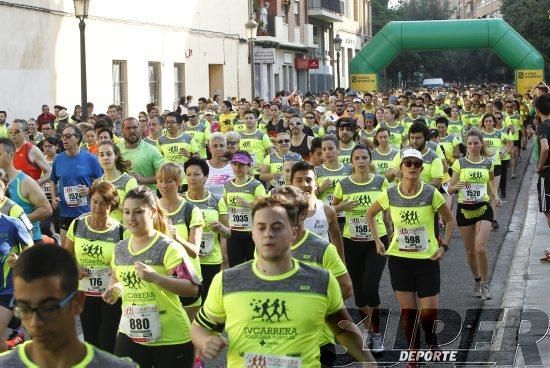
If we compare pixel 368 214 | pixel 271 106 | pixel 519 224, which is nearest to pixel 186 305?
pixel 368 214

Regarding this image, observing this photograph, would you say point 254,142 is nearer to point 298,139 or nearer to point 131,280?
point 298,139

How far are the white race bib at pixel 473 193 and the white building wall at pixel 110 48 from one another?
45.2 ft

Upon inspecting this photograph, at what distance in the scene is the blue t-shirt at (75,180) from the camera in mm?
11578

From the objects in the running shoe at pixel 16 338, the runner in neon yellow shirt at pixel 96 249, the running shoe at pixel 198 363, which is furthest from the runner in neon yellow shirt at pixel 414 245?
the running shoe at pixel 16 338

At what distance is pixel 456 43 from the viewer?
142 ft

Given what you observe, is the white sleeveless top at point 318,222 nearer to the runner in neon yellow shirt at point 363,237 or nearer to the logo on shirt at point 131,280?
the runner in neon yellow shirt at point 363,237

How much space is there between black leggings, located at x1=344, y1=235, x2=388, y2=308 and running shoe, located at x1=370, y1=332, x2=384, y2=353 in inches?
9.6

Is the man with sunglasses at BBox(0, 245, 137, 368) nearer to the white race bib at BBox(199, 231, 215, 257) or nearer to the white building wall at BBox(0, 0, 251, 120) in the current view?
the white race bib at BBox(199, 231, 215, 257)

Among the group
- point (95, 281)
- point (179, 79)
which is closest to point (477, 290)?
point (95, 281)

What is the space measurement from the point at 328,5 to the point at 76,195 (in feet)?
153

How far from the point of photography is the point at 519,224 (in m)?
17.4

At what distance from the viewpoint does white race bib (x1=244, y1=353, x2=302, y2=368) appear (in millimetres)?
→ 4984

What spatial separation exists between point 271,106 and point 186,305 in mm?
13017

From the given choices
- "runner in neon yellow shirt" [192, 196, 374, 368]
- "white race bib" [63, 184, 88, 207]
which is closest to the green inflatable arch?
"white race bib" [63, 184, 88, 207]
